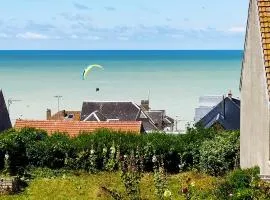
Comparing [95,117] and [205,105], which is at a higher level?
[205,105]

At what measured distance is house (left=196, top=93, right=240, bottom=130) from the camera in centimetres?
3922

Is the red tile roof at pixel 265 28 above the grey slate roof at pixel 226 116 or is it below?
above

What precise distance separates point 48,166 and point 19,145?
167 cm

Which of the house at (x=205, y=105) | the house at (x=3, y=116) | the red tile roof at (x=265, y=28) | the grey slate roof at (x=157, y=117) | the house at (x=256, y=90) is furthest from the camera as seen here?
the grey slate roof at (x=157, y=117)

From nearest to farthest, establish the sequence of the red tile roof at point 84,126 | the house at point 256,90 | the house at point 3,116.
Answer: the house at point 256,90
the red tile roof at point 84,126
the house at point 3,116

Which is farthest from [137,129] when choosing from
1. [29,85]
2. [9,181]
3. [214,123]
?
[29,85]

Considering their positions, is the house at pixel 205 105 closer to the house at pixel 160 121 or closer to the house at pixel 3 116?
the house at pixel 160 121

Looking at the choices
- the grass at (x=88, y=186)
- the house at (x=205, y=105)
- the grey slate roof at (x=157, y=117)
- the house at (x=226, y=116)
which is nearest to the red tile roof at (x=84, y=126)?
the house at (x=226, y=116)

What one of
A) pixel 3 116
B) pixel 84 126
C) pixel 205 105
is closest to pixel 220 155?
pixel 84 126

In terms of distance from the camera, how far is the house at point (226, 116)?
3922 centimetres

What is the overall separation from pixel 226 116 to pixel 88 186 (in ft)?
58.5

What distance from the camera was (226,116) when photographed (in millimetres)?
40438

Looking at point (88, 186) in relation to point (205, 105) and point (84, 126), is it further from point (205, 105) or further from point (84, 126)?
point (205, 105)

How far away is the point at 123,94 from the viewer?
404 feet
